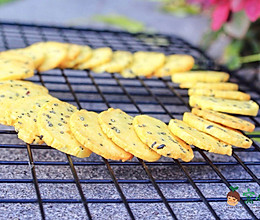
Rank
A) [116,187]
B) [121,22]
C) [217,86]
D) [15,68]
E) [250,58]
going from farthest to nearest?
[121,22] → [250,58] → [217,86] → [15,68] → [116,187]

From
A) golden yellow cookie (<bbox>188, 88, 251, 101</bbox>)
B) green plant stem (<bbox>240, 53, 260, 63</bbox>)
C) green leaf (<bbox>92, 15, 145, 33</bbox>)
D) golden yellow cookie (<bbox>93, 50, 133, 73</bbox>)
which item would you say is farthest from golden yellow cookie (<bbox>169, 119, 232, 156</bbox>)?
green leaf (<bbox>92, 15, 145, 33</bbox>)

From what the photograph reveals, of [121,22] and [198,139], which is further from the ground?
[198,139]

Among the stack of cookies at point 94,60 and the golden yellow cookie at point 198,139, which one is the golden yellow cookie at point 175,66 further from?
the golden yellow cookie at point 198,139

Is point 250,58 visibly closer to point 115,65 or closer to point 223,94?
point 223,94

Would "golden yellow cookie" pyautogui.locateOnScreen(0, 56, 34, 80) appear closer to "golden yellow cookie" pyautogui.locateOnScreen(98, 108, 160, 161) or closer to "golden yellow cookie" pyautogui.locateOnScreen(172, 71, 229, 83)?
"golden yellow cookie" pyautogui.locateOnScreen(98, 108, 160, 161)

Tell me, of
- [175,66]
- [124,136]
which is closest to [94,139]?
[124,136]
